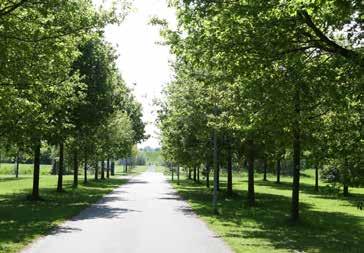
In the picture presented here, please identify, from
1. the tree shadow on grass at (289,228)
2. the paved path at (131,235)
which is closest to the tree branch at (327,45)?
the tree shadow on grass at (289,228)

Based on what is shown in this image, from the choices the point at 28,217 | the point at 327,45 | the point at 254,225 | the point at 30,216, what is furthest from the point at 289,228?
the point at 30,216

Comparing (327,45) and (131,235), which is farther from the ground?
(327,45)

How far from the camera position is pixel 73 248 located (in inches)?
496

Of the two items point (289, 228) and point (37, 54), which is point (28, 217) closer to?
point (37, 54)

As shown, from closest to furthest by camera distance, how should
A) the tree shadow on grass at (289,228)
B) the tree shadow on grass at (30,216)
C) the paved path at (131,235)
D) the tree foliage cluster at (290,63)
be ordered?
1. the tree foliage cluster at (290,63)
2. the paved path at (131,235)
3. the tree shadow on grass at (30,216)
4. the tree shadow on grass at (289,228)

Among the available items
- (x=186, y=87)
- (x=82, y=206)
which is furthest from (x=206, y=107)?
(x=82, y=206)

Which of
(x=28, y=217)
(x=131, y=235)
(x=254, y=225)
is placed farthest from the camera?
(x=28, y=217)

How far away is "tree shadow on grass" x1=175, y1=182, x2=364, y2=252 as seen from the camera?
14617mm

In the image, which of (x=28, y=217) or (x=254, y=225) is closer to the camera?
(x=254, y=225)

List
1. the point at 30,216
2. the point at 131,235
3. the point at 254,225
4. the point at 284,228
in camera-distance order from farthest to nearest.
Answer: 1. the point at 30,216
2. the point at 254,225
3. the point at 284,228
4. the point at 131,235

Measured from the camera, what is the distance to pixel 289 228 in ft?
60.0

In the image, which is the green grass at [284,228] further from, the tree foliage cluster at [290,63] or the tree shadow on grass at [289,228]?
the tree foliage cluster at [290,63]

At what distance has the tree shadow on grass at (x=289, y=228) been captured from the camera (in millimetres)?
14617

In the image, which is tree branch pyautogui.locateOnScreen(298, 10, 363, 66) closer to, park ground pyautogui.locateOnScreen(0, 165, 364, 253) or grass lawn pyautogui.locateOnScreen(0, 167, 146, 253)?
park ground pyautogui.locateOnScreen(0, 165, 364, 253)
